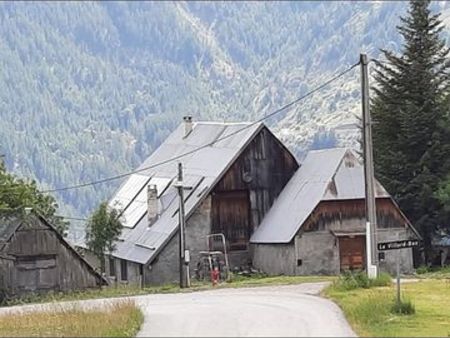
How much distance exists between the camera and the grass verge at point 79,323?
73.1 feet

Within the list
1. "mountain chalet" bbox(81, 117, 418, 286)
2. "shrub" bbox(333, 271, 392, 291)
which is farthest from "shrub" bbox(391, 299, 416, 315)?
"mountain chalet" bbox(81, 117, 418, 286)

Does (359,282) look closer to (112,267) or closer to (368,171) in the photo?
(368,171)

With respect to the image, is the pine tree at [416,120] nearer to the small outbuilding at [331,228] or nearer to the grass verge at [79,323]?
the small outbuilding at [331,228]

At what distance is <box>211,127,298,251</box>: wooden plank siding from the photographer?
2180 inches

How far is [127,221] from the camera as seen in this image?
60562 millimetres

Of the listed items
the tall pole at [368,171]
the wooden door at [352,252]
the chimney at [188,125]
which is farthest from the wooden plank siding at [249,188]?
the tall pole at [368,171]

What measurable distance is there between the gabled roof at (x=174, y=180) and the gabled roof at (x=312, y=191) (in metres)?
3.24

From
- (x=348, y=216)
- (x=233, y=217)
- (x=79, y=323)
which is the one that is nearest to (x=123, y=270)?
(x=233, y=217)

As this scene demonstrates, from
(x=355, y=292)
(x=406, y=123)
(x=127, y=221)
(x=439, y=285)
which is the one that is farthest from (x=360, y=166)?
(x=355, y=292)

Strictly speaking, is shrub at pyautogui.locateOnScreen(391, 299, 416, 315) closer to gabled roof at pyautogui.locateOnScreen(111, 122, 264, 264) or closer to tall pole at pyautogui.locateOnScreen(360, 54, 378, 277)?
tall pole at pyautogui.locateOnScreen(360, 54, 378, 277)

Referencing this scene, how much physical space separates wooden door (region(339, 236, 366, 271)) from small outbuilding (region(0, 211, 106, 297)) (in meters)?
11.5

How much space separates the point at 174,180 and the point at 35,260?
1006cm

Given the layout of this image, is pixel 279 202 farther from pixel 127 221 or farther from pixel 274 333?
pixel 274 333

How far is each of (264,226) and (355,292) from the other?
23.3 metres
